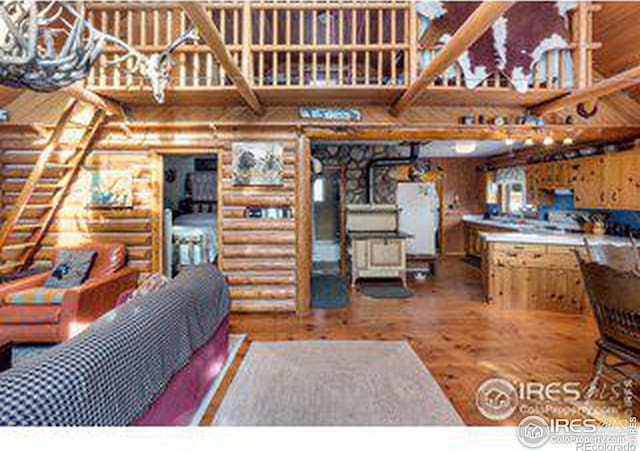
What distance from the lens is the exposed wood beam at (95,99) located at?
3137 millimetres

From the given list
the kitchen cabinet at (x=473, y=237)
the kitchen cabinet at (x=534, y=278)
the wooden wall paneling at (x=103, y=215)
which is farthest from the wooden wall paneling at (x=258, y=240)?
the kitchen cabinet at (x=473, y=237)

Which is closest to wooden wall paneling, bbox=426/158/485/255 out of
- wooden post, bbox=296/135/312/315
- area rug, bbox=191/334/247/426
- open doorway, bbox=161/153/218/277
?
wooden post, bbox=296/135/312/315

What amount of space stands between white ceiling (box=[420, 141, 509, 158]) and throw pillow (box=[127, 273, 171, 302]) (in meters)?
5.74

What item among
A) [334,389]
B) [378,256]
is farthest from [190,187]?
[334,389]

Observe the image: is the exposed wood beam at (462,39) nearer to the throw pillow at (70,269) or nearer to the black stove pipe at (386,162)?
the black stove pipe at (386,162)

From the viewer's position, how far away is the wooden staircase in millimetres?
4000

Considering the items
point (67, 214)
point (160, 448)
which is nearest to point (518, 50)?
point (160, 448)

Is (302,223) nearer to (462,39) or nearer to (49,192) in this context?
(462,39)

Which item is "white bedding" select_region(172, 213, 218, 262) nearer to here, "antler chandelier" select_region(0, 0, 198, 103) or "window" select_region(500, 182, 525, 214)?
"antler chandelier" select_region(0, 0, 198, 103)

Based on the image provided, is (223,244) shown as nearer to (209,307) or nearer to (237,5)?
(209,307)

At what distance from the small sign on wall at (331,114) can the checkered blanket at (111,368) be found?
2.77m

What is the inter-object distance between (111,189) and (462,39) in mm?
4343

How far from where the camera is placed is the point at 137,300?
1.91 metres

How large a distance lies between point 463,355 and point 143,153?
4.51 meters
